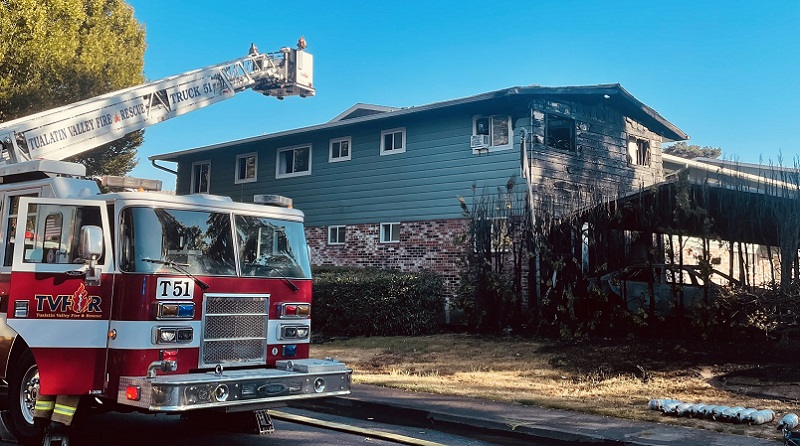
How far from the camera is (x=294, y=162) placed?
2483 cm

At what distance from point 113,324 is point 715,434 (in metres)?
6.30

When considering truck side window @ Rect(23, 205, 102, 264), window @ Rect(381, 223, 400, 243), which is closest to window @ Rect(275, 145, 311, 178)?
window @ Rect(381, 223, 400, 243)

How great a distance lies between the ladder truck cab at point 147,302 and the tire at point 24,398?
0.01 metres

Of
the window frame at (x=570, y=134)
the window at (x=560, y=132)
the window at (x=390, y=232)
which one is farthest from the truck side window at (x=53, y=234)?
the window at (x=390, y=232)

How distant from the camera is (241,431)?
7.75 m

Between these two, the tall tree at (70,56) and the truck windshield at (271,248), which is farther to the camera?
the tall tree at (70,56)

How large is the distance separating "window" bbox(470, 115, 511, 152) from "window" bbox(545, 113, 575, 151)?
1.13 m

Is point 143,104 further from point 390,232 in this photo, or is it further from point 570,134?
point 570,134

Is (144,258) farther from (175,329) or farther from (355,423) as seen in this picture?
(355,423)

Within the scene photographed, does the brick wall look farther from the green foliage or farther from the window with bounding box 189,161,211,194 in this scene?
the window with bounding box 189,161,211,194

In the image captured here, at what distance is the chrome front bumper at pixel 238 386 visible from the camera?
6.00 m

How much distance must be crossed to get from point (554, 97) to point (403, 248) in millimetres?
6023

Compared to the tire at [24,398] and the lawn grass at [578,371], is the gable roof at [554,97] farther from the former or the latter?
the tire at [24,398]

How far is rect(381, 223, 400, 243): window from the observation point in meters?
21.7
